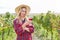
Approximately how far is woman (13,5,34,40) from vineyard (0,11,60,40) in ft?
0.11

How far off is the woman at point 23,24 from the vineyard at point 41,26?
0.03 meters

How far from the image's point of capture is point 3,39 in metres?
1.49

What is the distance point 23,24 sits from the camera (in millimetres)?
1503

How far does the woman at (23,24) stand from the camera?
1.50 m

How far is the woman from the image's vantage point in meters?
1.50

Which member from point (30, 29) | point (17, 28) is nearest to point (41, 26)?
point (30, 29)

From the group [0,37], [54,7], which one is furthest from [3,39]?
[54,7]

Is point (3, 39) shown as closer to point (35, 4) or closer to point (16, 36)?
point (16, 36)

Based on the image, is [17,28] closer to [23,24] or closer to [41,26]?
[23,24]

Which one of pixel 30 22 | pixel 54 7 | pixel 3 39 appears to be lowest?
pixel 3 39

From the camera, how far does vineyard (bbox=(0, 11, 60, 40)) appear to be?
150 centimetres

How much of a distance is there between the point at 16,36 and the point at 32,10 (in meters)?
0.25

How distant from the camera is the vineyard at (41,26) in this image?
1496 mm

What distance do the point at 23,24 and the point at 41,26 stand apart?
0.47ft
